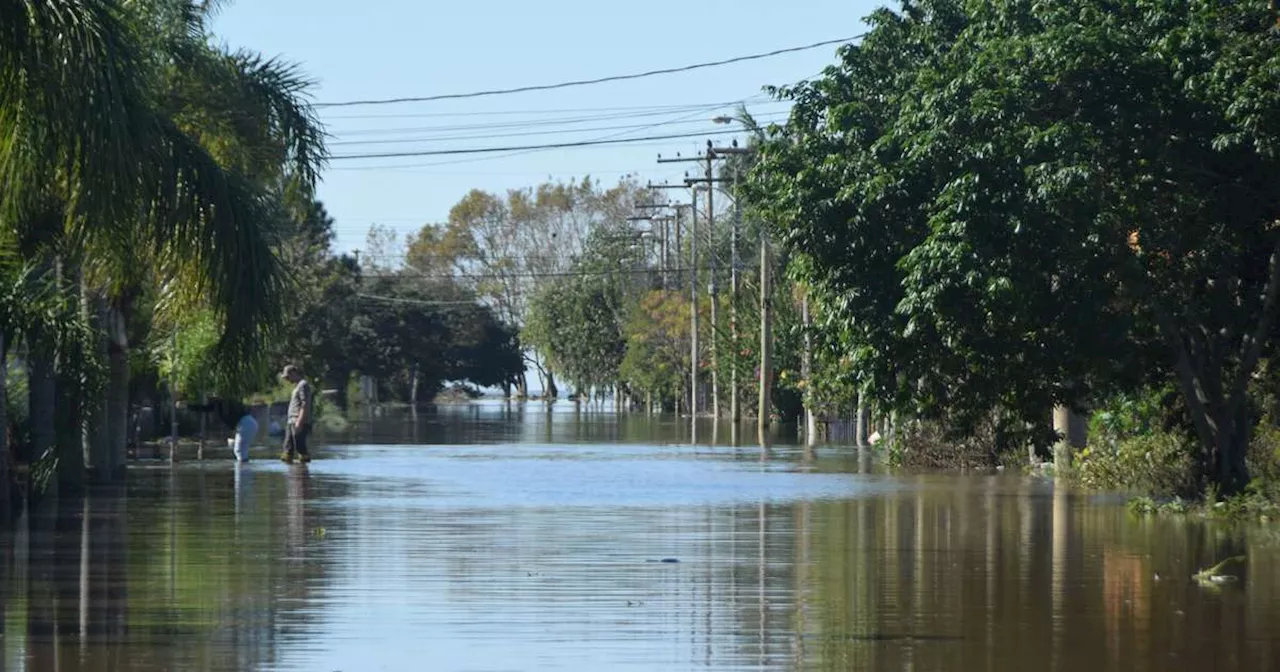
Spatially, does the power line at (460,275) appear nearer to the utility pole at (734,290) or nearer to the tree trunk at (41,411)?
the utility pole at (734,290)

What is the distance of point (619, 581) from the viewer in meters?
14.7

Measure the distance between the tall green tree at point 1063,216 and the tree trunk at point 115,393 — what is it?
1015 centimetres

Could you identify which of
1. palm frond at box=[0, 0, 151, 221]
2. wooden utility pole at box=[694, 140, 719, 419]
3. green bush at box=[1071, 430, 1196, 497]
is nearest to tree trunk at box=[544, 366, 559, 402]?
wooden utility pole at box=[694, 140, 719, 419]

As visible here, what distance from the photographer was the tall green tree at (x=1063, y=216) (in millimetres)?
19219

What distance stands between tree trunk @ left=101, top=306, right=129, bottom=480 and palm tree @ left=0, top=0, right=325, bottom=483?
3 centimetres

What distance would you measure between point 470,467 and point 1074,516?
42.1ft

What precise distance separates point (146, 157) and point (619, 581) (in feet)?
15.9

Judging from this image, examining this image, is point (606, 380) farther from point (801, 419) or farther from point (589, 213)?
point (801, 419)

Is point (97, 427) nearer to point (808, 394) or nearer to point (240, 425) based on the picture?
point (240, 425)

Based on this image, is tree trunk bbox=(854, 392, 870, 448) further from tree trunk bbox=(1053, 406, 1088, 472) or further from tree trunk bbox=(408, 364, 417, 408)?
tree trunk bbox=(408, 364, 417, 408)

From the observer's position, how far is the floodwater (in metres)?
11.3

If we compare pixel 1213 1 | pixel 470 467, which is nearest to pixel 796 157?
pixel 1213 1

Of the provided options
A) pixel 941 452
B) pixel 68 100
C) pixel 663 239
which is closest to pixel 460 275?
pixel 663 239

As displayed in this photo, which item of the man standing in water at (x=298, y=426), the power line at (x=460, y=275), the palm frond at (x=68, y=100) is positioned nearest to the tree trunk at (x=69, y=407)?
the palm frond at (x=68, y=100)
